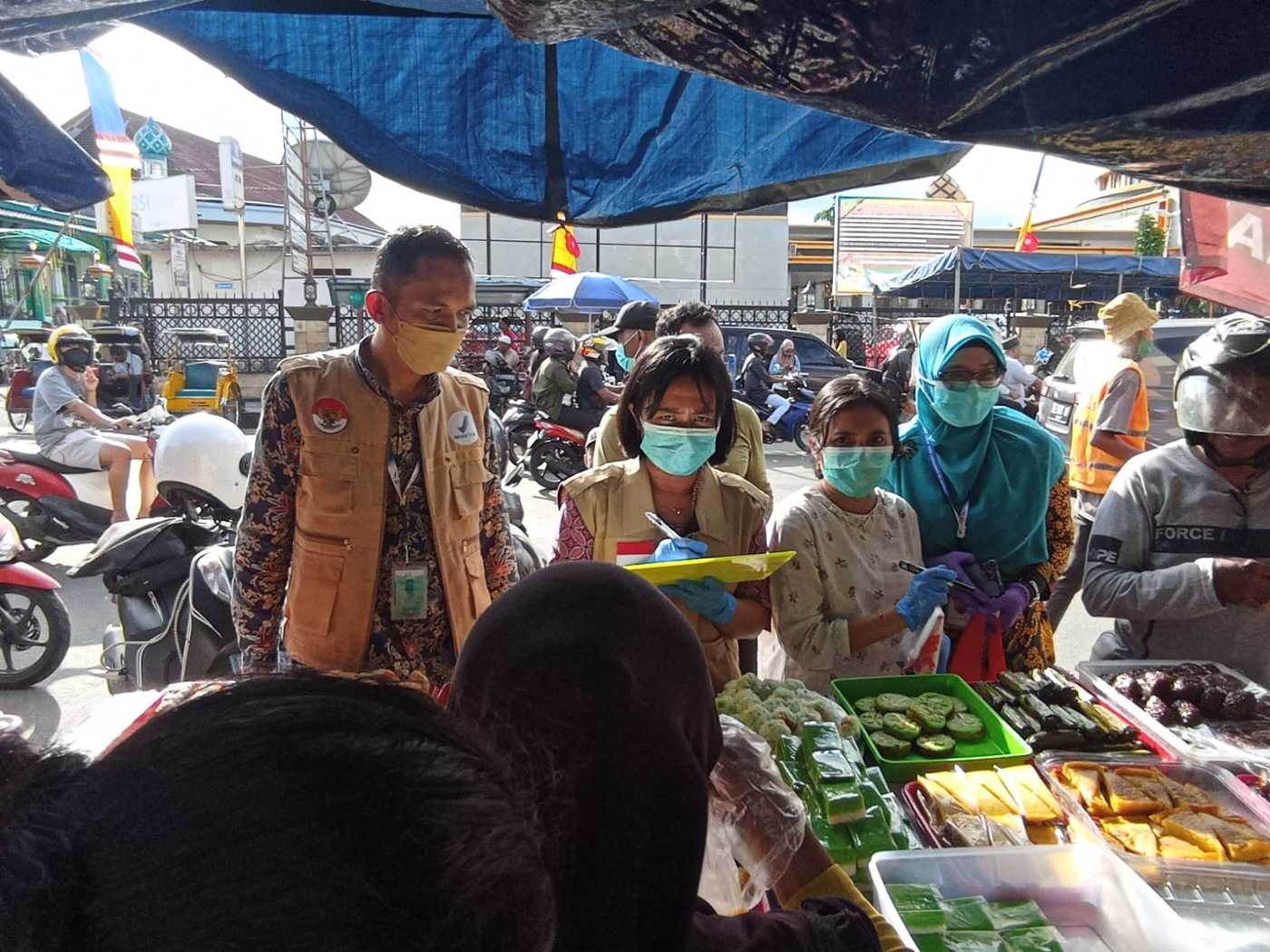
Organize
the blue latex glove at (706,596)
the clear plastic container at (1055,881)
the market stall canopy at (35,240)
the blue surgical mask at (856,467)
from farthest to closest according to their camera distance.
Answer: the market stall canopy at (35,240), the blue surgical mask at (856,467), the blue latex glove at (706,596), the clear plastic container at (1055,881)

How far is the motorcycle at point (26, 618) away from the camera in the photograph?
155 inches

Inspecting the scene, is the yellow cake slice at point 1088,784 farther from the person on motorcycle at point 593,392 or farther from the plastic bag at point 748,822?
the person on motorcycle at point 593,392

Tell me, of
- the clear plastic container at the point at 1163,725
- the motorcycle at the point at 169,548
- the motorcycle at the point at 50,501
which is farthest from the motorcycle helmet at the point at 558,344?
the clear plastic container at the point at 1163,725

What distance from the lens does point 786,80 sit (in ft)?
5.28

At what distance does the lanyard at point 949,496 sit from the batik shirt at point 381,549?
5.15 feet

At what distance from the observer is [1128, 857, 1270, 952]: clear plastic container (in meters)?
1.33

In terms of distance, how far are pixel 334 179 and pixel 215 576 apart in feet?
55.4

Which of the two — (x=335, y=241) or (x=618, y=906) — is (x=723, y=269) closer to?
(x=335, y=241)

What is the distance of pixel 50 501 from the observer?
5.45 m

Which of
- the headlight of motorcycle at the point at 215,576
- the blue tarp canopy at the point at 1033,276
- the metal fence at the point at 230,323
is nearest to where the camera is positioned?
the headlight of motorcycle at the point at 215,576

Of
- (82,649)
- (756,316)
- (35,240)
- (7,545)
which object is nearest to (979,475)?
(7,545)

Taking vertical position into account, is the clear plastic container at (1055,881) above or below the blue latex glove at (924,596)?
below

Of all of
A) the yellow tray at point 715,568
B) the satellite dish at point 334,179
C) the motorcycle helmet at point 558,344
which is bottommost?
the yellow tray at point 715,568

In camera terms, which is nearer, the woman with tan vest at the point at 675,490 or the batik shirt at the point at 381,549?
the batik shirt at the point at 381,549
